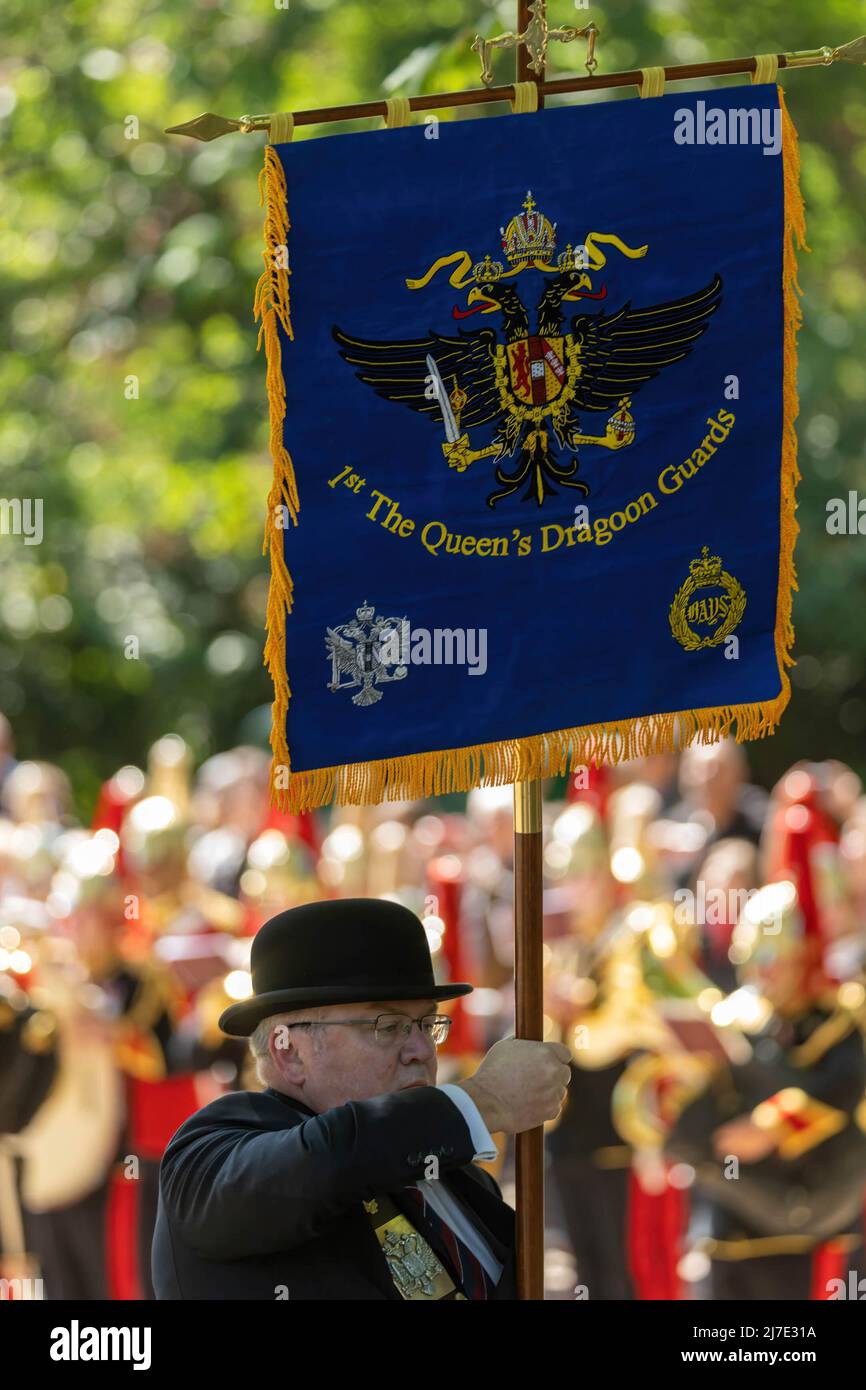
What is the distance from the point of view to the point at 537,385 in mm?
3461

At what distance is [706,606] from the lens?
11.4 feet

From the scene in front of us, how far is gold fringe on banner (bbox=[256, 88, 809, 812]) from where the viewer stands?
3.47m

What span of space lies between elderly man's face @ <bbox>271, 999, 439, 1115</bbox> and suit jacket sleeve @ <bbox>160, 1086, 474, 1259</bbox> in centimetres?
11

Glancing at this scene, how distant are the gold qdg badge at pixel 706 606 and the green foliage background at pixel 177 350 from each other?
7900 millimetres

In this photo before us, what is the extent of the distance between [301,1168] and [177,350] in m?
10.2

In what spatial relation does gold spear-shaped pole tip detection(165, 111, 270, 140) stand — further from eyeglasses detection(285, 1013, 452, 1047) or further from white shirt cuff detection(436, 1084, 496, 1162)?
white shirt cuff detection(436, 1084, 496, 1162)

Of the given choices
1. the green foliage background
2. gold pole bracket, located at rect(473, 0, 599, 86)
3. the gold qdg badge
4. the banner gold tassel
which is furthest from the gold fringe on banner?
the green foliage background

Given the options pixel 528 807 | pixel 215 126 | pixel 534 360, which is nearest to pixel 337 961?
pixel 528 807

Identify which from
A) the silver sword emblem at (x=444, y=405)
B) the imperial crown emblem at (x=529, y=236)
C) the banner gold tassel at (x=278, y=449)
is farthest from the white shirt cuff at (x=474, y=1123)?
the imperial crown emblem at (x=529, y=236)

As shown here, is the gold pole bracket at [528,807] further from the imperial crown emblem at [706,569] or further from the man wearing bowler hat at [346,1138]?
the imperial crown emblem at [706,569]

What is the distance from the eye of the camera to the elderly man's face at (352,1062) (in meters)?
3.12

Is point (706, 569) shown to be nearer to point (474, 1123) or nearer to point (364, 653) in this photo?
point (364, 653)
